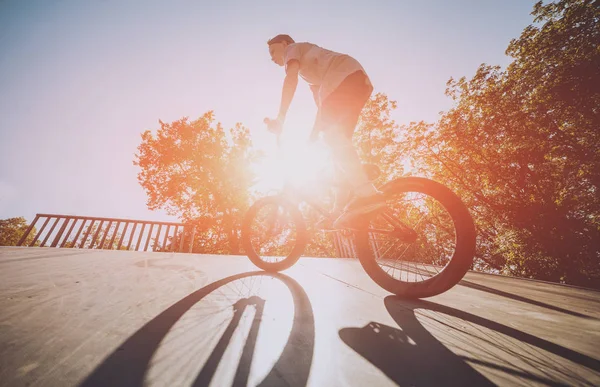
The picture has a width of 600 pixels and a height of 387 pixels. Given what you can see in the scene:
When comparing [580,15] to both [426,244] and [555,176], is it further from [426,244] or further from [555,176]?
[426,244]

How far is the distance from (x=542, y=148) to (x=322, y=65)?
1101 centimetres

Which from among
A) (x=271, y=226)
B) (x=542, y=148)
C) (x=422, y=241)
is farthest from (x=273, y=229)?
(x=542, y=148)

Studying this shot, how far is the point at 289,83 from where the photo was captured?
7.61 ft

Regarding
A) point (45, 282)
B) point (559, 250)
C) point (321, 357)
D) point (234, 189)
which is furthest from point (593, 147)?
point (234, 189)

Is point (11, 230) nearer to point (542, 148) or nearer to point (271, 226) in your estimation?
point (271, 226)

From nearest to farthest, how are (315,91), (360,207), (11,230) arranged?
(360,207)
(315,91)
(11,230)

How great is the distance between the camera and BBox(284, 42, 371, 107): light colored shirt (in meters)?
2.10

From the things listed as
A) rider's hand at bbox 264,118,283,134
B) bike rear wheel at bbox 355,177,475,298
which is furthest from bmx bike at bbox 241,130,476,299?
rider's hand at bbox 264,118,283,134

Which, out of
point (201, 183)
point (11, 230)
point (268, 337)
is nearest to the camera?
point (268, 337)

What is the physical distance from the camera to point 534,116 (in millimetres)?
8414

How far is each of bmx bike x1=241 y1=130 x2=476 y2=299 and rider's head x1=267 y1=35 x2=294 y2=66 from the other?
164 centimetres

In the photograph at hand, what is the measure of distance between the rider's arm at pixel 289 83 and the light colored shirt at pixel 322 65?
6cm

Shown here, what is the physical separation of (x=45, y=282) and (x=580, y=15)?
14363mm

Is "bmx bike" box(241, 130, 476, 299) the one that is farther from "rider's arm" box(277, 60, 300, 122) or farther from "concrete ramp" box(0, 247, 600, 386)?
"rider's arm" box(277, 60, 300, 122)
